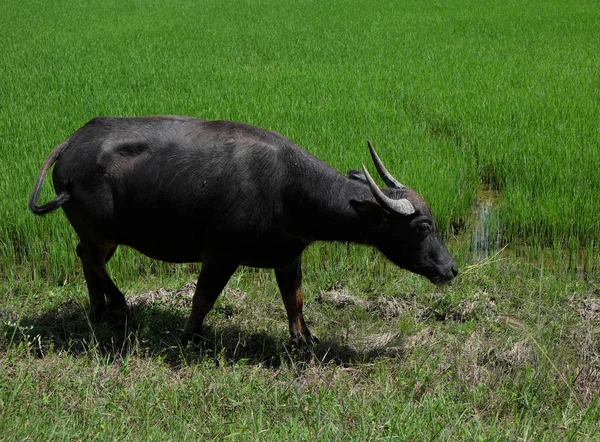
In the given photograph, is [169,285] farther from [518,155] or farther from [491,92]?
[491,92]

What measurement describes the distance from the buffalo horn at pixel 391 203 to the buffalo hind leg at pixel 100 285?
1485 mm

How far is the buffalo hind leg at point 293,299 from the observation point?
3830mm

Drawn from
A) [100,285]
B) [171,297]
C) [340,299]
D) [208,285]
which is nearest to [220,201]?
[208,285]

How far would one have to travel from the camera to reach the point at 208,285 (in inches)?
143

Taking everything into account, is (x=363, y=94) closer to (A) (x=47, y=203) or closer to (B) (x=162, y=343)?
(B) (x=162, y=343)

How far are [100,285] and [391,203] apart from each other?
5.38ft

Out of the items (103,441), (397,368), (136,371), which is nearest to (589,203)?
(397,368)

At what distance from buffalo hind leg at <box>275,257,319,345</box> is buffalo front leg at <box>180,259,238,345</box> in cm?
29

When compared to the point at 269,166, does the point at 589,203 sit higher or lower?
lower

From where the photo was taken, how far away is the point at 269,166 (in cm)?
360

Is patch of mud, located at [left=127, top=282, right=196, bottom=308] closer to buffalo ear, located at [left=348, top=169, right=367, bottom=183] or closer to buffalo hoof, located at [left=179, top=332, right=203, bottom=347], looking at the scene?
buffalo hoof, located at [left=179, top=332, right=203, bottom=347]

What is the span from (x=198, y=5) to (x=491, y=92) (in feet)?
39.5

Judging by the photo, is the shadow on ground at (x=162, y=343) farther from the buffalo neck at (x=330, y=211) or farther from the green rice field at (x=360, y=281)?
the buffalo neck at (x=330, y=211)

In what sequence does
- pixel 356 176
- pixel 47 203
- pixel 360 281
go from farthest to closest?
pixel 360 281
pixel 356 176
pixel 47 203
